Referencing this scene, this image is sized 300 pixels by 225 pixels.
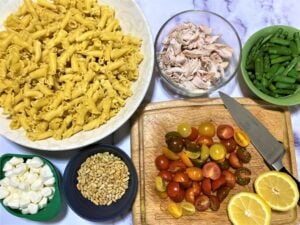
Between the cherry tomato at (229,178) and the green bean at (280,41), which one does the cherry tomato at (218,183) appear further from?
the green bean at (280,41)

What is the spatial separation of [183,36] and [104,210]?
1.55 ft

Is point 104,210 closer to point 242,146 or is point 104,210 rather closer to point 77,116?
point 77,116

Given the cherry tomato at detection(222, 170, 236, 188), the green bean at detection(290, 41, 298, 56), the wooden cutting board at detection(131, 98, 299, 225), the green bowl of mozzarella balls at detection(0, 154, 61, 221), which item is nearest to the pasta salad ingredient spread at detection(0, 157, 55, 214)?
the green bowl of mozzarella balls at detection(0, 154, 61, 221)

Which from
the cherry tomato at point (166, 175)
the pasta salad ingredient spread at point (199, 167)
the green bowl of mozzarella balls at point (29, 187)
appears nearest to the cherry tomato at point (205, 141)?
the pasta salad ingredient spread at point (199, 167)

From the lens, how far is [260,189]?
3.89 feet

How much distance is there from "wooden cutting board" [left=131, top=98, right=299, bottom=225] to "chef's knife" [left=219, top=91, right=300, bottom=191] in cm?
3

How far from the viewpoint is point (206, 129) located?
48.1 inches

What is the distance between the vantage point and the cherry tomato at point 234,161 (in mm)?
1207

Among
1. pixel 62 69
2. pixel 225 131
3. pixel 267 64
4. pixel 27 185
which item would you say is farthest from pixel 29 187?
pixel 267 64

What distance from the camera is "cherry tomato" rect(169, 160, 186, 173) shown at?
1.20 metres

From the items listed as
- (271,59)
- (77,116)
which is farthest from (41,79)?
(271,59)

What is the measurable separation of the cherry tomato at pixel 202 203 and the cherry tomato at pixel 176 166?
0.08 meters

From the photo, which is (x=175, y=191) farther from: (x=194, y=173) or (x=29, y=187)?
(x=29, y=187)

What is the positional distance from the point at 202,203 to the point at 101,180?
25 cm
